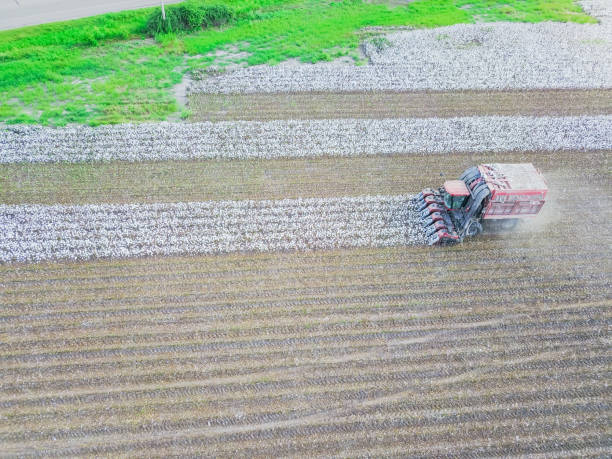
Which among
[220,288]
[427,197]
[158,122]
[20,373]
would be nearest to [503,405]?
[427,197]

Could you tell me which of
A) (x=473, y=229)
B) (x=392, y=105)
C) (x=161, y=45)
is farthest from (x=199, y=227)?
(x=161, y=45)

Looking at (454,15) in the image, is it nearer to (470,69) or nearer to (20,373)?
(470,69)

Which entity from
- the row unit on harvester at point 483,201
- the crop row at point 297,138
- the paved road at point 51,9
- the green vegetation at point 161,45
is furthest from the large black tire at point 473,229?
the paved road at point 51,9

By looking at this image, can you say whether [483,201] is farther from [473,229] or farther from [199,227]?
[199,227]

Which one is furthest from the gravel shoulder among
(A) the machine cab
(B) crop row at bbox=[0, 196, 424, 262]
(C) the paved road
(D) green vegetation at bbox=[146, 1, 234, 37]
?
(C) the paved road

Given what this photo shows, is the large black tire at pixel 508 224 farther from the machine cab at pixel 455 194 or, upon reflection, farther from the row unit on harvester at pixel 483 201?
the machine cab at pixel 455 194

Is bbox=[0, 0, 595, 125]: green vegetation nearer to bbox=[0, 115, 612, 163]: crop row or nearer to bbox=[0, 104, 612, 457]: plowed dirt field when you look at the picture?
bbox=[0, 115, 612, 163]: crop row
